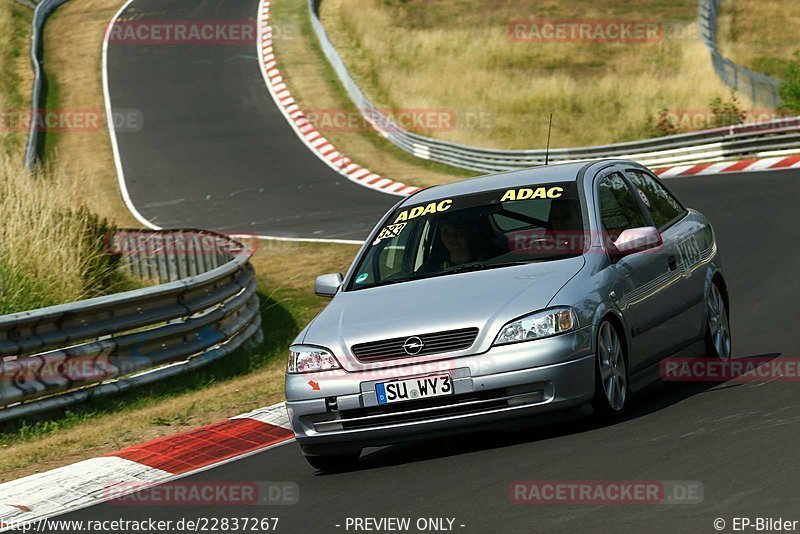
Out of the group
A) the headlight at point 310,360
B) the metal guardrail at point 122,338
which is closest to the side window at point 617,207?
the headlight at point 310,360

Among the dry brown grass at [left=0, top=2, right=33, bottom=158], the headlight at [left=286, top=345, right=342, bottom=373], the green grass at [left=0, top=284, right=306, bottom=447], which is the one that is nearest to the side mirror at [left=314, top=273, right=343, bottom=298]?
the headlight at [left=286, top=345, right=342, bottom=373]

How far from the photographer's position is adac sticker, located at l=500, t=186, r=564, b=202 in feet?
29.0

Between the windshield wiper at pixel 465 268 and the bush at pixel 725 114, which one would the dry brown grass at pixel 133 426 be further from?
the bush at pixel 725 114

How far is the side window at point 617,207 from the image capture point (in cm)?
887

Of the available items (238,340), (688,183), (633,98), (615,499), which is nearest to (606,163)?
(615,499)

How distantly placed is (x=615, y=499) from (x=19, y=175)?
438 inches

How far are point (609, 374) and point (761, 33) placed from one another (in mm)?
47299

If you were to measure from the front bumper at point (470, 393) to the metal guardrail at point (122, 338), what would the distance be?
3.84 metres

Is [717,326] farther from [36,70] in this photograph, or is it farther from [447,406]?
A: [36,70]

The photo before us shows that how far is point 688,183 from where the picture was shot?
82.3ft

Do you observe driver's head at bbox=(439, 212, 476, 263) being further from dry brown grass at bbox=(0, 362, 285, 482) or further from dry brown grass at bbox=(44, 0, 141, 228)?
dry brown grass at bbox=(44, 0, 141, 228)

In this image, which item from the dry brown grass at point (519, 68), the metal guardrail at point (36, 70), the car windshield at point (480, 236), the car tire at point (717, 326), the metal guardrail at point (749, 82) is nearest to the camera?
the car windshield at point (480, 236)

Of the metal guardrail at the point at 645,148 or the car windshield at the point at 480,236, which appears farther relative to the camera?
the metal guardrail at the point at 645,148

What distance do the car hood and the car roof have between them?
903 millimetres
